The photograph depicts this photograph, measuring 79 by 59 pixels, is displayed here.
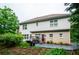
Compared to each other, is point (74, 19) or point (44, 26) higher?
point (74, 19)

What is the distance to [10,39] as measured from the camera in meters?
3.61

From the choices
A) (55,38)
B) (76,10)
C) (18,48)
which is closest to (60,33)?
(55,38)

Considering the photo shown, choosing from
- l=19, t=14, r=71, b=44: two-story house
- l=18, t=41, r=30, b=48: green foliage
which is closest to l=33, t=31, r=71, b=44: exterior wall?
l=19, t=14, r=71, b=44: two-story house

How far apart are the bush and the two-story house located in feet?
0.37

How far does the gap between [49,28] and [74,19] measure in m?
0.42

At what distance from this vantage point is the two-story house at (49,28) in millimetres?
3588

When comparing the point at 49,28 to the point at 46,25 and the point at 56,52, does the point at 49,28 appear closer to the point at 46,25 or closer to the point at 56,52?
the point at 46,25

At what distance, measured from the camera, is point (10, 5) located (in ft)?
11.8

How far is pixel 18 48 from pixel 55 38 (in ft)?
2.01

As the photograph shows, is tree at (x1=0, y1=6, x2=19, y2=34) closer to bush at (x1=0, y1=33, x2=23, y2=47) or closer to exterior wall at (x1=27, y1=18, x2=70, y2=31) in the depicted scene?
bush at (x1=0, y1=33, x2=23, y2=47)

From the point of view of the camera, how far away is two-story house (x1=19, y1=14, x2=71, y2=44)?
3.59 metres

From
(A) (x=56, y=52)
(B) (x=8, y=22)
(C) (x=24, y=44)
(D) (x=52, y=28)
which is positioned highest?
(B) (x=8, y=22)

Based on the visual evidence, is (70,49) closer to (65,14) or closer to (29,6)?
(65,14)

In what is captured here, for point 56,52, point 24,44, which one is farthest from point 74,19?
point 24,44
